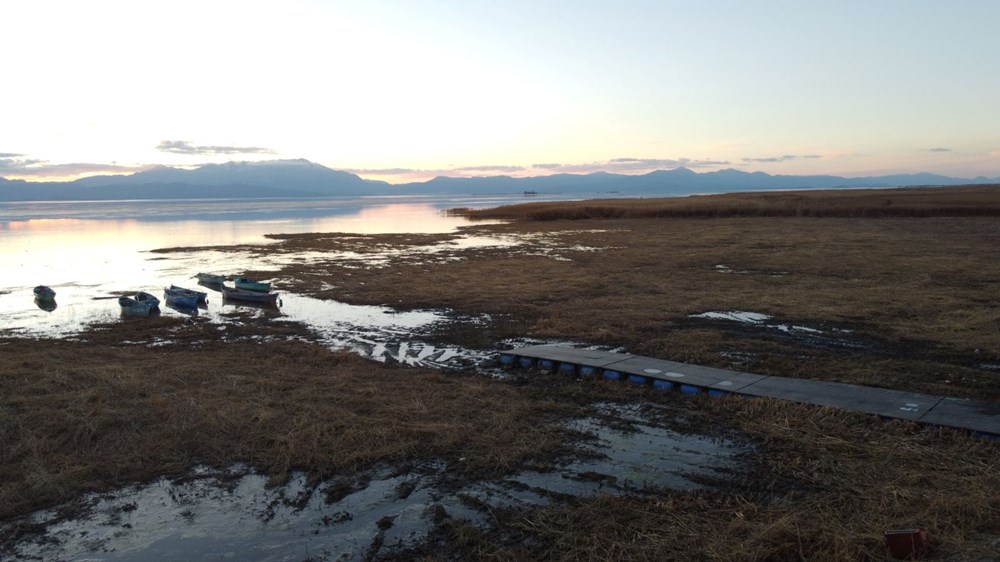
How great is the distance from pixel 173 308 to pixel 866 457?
21.9 m

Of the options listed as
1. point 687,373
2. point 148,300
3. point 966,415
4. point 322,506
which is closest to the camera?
point 322,506

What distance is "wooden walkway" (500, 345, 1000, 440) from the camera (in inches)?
371

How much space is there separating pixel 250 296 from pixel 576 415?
53.4 ft

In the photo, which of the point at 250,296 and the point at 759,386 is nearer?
the point at 759,386

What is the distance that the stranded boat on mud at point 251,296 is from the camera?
2275cm

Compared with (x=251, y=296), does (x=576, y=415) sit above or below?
below

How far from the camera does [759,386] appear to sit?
36.6 ft

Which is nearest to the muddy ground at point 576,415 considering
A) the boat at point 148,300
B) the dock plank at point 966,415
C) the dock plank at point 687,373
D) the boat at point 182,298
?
the dock plank at point 966,415

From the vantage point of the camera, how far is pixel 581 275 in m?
27.4

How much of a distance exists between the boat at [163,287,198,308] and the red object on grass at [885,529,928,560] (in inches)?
858

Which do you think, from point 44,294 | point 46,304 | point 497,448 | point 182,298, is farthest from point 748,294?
point 44,294

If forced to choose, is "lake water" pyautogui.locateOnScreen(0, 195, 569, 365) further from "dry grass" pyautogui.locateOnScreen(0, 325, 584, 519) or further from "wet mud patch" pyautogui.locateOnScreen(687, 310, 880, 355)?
"wet mud patch" pyautogui.locateOnScreen(687, 310, 880, 355)

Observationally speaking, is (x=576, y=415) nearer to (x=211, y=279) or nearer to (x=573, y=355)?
(x=573, y=355)

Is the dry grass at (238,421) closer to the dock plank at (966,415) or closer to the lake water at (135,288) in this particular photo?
the lake water at (135,288)
